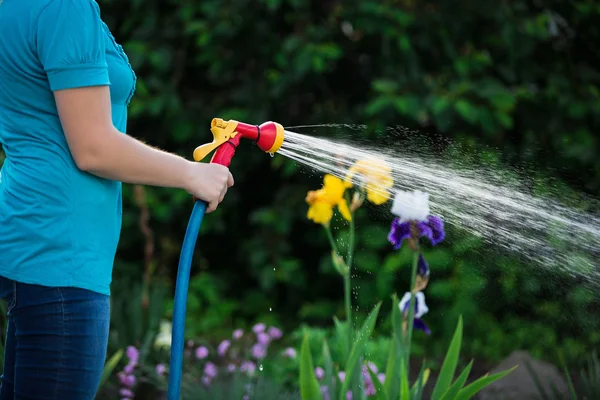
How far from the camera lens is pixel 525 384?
3090 mm

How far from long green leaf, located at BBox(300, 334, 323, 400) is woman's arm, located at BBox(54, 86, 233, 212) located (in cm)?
77

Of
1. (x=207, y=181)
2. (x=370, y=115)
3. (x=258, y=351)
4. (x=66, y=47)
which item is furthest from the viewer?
(x=370, y=115)

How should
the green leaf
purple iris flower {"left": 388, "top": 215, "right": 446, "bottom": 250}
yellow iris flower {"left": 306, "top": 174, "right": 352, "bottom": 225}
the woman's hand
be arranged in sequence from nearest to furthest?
the woman's hand, purple iris flower {"left": 388, "top": 215, "right": 446, "bottom": 250}, yellow iris flower {"left": 306, "top": 174, "right": 352, "bottom": 225}, the green leaf

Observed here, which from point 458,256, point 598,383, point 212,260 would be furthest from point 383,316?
point 598,383

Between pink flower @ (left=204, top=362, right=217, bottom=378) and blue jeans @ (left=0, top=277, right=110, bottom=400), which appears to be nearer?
blue jeans @ (left=0, top=277, right=110, bottom=400)

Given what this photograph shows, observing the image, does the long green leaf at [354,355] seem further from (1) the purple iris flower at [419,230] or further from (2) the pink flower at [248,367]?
(2) the pink flower at [248,367]

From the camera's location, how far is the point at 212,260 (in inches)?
176

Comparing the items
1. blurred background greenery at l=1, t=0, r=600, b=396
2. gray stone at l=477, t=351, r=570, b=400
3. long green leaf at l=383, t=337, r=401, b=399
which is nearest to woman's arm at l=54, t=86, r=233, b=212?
long green leaf at l=383, t=337, r=401, b=399

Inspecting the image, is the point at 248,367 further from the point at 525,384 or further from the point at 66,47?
the point at 66,47

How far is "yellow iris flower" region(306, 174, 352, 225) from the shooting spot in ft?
8.06

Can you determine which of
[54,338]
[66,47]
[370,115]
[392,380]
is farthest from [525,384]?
[66,47]

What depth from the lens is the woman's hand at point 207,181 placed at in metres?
1.57

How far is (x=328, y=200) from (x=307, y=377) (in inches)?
20.0

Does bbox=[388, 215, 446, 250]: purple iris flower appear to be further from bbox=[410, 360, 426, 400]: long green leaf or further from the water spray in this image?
the water spray
